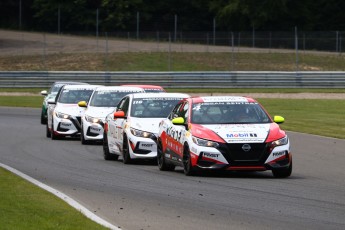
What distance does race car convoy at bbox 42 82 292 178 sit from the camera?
1620 centimetres

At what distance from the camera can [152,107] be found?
20.8m

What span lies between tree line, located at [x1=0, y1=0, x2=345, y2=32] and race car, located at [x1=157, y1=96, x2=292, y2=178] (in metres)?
62.6

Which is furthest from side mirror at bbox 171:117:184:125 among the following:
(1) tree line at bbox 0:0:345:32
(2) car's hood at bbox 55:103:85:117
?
(1) tree line at bbox 0:0:345:32

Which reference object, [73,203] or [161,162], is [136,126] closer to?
[161,162]

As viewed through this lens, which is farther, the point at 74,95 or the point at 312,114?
the point at 312,114

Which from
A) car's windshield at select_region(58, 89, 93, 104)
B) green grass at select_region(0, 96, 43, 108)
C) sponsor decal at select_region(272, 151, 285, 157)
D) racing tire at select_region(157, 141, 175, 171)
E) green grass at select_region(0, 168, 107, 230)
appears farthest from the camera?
green grass at select_region(0, 96, 43, 108)

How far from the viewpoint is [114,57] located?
200 feet

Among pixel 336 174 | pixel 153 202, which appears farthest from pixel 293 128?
pixel 153 202

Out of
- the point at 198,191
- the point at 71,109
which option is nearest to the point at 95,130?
the point at 71,109

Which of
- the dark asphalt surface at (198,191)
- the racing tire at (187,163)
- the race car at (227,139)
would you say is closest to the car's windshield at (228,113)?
the race car at (227,139)

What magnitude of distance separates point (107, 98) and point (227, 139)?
34.1 feet

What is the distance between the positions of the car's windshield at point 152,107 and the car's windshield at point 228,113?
117 inches

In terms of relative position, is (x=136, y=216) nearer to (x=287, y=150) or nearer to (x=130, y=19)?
A: (x=287, y=150)

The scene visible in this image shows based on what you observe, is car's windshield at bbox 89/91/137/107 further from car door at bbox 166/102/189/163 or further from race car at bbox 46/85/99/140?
car door at bbox 166/102/189/163
